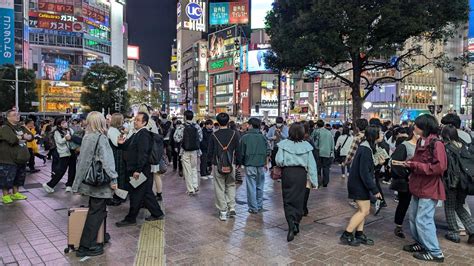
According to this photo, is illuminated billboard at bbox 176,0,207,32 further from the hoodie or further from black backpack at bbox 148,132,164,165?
the hoodie

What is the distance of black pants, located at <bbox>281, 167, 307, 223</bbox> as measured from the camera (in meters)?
4.88

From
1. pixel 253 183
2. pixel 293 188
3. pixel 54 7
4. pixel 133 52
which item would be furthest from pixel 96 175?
pixel 133 52

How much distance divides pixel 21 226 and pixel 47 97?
224 ft

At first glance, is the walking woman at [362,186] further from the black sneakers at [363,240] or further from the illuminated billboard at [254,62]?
the illuminated billboard at [254,62]

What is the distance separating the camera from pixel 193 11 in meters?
123

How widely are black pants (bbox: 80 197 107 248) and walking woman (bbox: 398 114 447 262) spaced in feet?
12.8

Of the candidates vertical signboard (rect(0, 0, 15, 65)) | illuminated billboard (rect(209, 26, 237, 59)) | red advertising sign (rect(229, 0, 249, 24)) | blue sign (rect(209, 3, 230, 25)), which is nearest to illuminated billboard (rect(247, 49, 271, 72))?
illuminated billboard (rect(209, 26, 237, 59))

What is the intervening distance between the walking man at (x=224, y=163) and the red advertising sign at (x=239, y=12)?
270 ft

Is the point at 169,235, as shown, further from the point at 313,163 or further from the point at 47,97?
the point at 47,97

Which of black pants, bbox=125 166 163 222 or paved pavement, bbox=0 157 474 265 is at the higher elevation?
black pants, bbox=125 166 163 222

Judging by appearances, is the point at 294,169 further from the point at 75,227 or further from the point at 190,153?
the point at 190,153

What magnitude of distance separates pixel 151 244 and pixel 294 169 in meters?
2.26

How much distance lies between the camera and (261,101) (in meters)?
80.7

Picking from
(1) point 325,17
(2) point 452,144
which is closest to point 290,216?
(2) point 452,144
